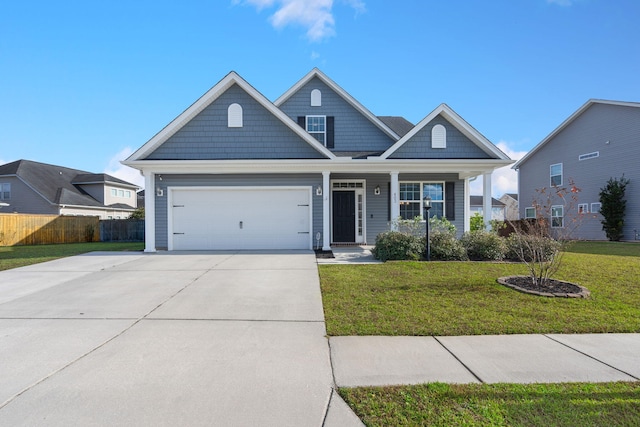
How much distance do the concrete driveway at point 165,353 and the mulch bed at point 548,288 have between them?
370 centimetres

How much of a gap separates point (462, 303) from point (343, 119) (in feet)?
34.1

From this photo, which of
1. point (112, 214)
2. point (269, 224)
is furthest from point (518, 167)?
point (112, 214)

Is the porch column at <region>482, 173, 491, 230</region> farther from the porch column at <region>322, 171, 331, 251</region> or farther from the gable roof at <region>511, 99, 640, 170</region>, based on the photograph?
the gable roof at <region>511, 99, 640, 170</region>

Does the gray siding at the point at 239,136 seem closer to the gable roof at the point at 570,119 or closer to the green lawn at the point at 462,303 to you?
the green lawn at the point at 462,303

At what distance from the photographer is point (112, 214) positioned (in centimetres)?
2880

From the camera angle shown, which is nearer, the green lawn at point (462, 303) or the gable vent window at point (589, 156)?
the green lawn at point (462, 303)

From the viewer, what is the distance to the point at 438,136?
1184 cm

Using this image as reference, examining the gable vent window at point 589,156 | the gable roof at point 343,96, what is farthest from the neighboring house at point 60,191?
the gable vent window at point 589,156

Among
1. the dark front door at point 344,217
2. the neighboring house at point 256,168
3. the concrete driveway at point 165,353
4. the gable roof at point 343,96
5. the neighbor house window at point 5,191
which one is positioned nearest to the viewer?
the concrete driveway at point 165,353

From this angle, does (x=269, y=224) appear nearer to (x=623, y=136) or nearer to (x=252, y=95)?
(x=252, y=95)

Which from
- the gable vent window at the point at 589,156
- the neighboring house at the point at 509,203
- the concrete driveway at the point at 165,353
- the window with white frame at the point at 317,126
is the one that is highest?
the window with white frame at the point at 317,126

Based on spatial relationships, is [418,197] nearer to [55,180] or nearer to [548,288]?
[548,288]

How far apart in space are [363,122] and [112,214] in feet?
83.5

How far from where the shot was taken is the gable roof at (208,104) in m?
11.2
